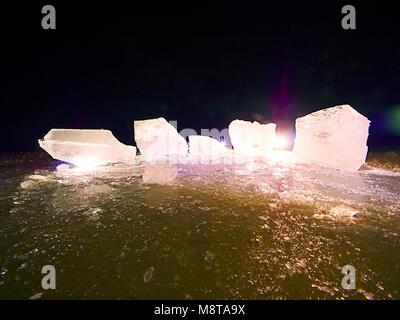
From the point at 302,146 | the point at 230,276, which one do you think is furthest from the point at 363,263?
the point at 302,146

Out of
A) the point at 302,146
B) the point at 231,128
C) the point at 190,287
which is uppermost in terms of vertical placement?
the point at 231,128

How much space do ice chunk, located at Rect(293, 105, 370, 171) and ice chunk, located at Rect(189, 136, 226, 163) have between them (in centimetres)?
256

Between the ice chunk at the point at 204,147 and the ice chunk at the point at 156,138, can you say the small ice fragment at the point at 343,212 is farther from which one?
the ice chunk at the point at 204,147

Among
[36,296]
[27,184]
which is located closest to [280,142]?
[27,184]

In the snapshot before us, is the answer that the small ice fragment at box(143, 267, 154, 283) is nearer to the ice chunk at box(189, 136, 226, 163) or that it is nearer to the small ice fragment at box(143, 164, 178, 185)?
the small ice fragment at box(143, 164, 178, 185)

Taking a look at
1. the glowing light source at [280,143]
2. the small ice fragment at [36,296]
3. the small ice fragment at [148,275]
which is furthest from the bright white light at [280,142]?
the small ice fragment at [36,296]

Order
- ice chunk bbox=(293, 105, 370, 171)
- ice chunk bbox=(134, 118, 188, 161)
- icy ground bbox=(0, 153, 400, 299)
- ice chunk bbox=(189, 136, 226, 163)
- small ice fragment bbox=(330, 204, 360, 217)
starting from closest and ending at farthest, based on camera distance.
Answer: icy ground bbox=(0, 153, 400, 299), small ice fragment bbox=(330, 204, 360, 217), ice chunk bbox=(293, 105, 370, 171), ice chunk bbox=(134, 118, 188, 161), ice chunk bbox=(189, 136, 226, 163)

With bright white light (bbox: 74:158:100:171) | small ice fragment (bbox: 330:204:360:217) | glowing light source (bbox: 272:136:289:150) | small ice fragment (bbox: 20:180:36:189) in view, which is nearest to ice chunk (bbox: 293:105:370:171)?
small ice fragment (bbox: 330:204:360:217)

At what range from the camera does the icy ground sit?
1.41 meters

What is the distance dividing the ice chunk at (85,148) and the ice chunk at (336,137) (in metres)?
3.96

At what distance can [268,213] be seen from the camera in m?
2.48

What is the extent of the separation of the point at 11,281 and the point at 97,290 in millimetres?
518

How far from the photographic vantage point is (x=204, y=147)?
754cm

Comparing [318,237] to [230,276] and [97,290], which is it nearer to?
[230,276]
